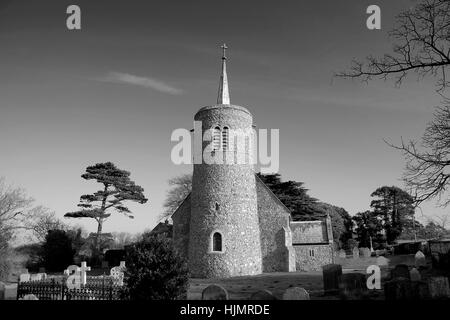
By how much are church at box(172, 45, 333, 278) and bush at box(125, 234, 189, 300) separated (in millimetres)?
9952

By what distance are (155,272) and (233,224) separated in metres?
11.0

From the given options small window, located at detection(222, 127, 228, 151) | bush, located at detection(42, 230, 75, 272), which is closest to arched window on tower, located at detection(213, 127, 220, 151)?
small window, located at detection(222, 127, 228, 151)

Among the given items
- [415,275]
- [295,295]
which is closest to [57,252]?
[295,295]

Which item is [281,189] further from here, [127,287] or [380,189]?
[127,287]

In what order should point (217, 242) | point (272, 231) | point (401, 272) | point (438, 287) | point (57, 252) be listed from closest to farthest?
1. point (438, 287)
2. point (401, 272)
3. point (217, 242)
4. point (272, 231)
5. point (57, 252)

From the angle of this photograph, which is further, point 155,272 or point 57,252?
point 57,252

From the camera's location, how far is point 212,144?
72.5 feet

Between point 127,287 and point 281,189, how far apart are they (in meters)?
31.0

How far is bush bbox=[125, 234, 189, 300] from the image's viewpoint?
10500 millimetres

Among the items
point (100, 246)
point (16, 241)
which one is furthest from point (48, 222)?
point (16, 241)

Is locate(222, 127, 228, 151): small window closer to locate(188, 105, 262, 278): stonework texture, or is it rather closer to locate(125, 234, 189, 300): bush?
locate(188, 105, 262, 278): stonework texture

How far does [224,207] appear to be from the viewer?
69.8 feet

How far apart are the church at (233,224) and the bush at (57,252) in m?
14.0

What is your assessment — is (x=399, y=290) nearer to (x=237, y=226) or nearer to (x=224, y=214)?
(x=237, y=226)
